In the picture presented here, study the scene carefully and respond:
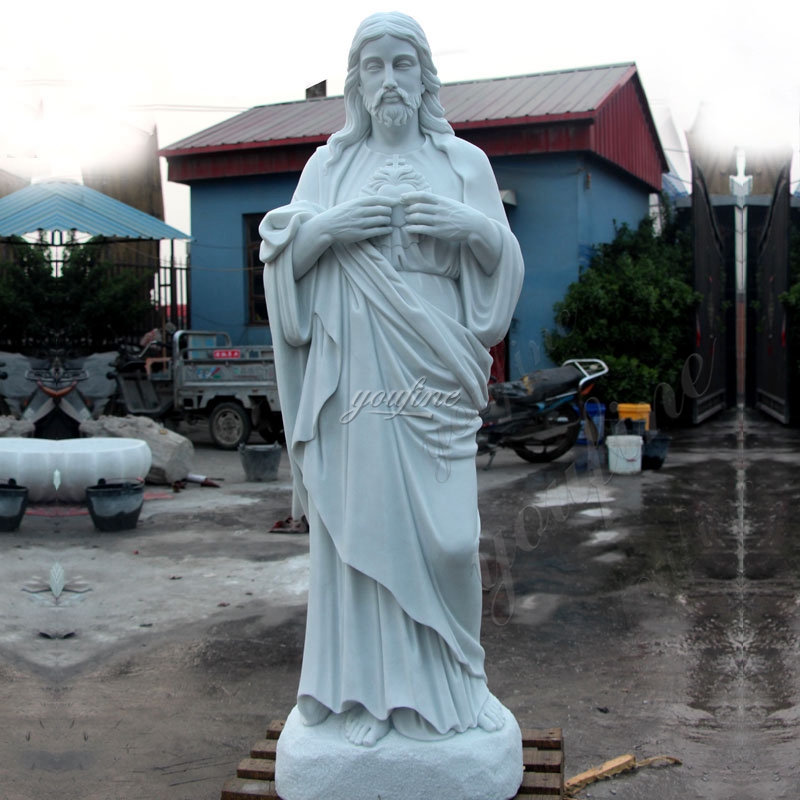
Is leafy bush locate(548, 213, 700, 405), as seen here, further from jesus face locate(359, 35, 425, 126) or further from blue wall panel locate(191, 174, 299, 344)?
jesus face locate(359, 35, 425, 126)

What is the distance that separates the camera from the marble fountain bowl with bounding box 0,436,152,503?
8.84 m

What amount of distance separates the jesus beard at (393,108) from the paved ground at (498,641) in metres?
2.61

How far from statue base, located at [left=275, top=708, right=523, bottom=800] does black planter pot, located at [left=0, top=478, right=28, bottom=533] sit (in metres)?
5.83

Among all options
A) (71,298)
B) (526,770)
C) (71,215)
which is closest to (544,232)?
(71,215)

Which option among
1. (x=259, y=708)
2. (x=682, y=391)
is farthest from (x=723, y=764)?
(x=682, y=391)

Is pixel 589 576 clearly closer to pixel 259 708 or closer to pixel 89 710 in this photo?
pixel 259 708

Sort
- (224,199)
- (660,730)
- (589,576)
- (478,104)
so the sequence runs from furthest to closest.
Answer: (224,199) < (478,104) < (589,576) < (660,730)

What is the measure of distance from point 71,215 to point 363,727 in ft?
40.9

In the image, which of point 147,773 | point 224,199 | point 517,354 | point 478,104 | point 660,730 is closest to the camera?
point 147,773

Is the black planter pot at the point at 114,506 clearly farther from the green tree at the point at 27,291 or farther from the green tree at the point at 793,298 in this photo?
the green tree at the point at 793,298

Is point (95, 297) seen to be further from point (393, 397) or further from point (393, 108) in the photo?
point (393, 397)

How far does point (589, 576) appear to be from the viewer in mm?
6863

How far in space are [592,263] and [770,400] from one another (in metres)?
5.07

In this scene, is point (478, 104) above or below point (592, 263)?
above
